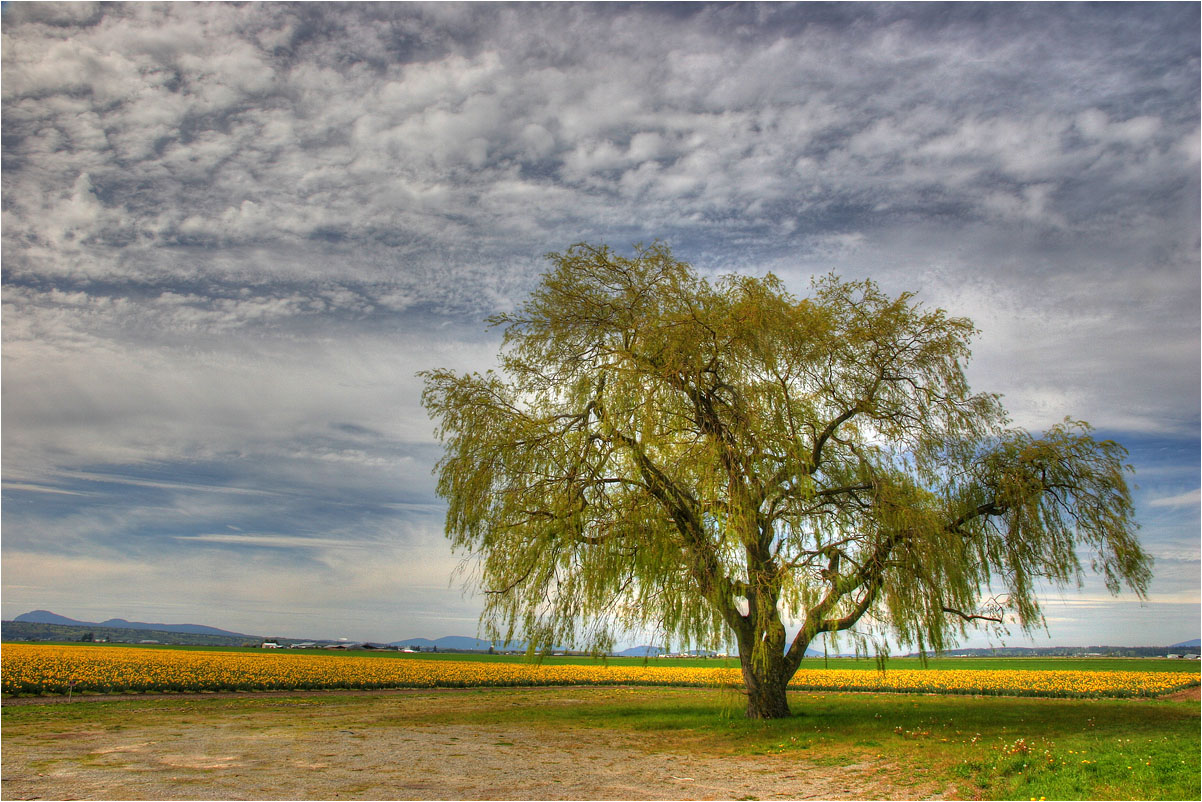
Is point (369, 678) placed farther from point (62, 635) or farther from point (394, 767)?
point (62, 635)

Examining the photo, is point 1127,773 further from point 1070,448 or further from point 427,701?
point 427,701

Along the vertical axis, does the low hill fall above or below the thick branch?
below

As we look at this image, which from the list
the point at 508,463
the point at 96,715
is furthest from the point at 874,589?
the point at 96,715

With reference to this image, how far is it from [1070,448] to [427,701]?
75.3ft

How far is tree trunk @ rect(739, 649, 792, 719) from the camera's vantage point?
16.2m

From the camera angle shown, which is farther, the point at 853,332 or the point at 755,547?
the point at 853,332

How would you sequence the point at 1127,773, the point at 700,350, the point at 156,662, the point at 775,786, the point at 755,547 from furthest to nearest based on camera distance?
the point at 156,662 < the point at 700,350 < the point at 755,547 < the point at 775,786 < the point at 1127,773

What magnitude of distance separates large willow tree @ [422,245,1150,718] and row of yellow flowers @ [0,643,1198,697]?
802 cm

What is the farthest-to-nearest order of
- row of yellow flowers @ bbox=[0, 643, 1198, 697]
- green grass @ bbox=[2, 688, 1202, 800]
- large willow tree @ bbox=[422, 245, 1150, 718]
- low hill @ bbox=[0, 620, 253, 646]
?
low hill @ bbox=[0, 620, 253, 646]
row of yellow flowers @ bbox=[0, 643, 1198, 697]
large willow tree @ bbox=[422, 245, 1150, 718]
green grass @ bbox=[2, 688, 1202, 800]

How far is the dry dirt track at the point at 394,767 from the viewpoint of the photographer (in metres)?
8.86

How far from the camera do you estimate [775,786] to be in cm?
956

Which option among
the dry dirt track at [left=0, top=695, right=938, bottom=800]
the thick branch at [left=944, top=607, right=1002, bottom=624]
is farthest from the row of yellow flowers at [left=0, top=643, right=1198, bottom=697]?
the dry dirt track at [left=0, top=695, right=938, bottom=800]

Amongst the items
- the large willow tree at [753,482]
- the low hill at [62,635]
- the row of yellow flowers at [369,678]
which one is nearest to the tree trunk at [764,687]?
the large willow tree at [753,482]

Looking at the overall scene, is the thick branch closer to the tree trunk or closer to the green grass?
the green grass
